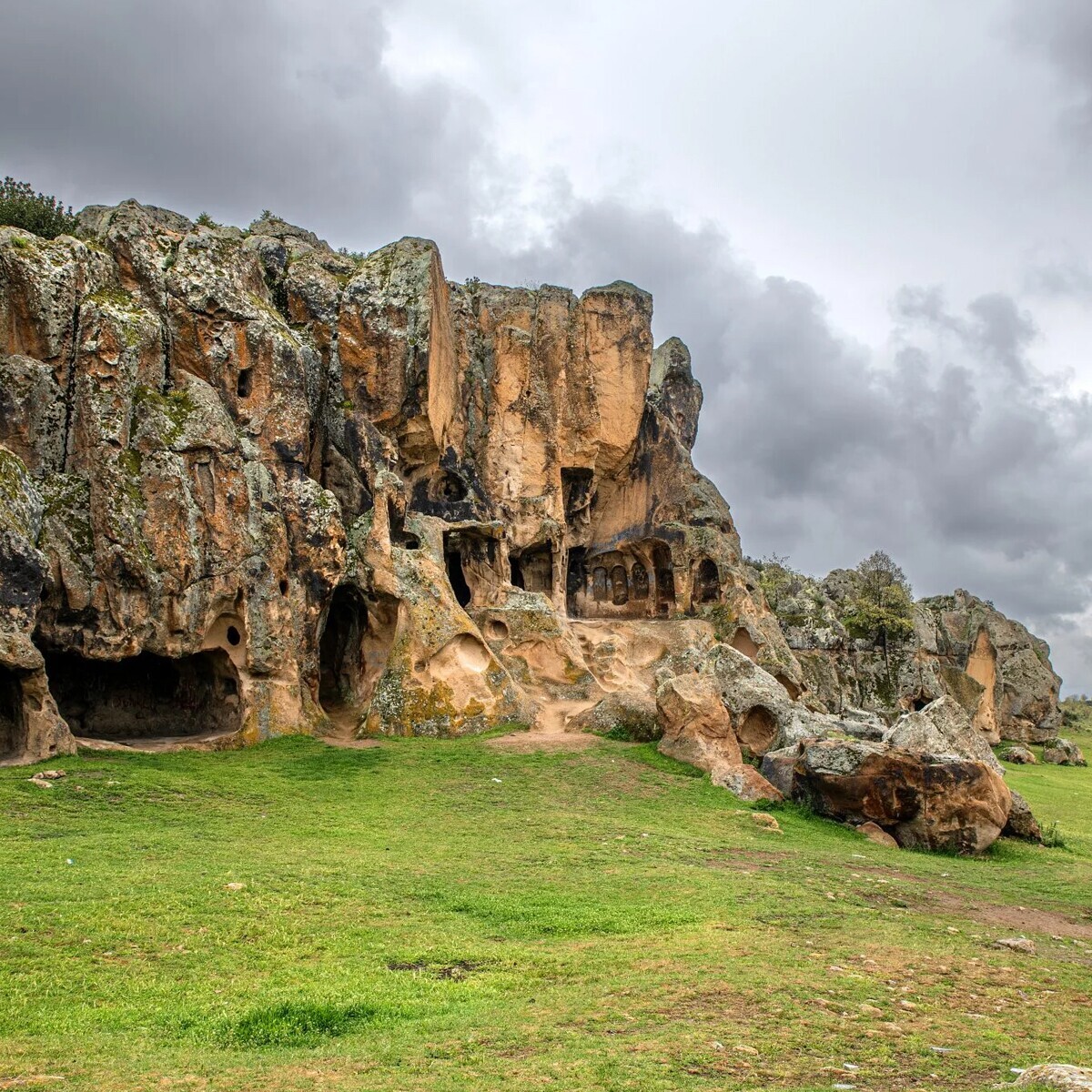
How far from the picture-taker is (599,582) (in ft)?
169

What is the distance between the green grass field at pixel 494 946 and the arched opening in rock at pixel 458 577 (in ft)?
61.8

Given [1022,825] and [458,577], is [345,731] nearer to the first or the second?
[458,577]

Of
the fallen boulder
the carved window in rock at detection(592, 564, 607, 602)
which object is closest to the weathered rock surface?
the fallen boulder

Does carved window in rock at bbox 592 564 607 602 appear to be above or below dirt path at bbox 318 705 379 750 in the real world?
above

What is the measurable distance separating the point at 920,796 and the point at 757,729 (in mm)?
8239

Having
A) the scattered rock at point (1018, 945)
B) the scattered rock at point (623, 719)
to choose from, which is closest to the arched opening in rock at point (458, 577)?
the scattered rock at point (623, 719)

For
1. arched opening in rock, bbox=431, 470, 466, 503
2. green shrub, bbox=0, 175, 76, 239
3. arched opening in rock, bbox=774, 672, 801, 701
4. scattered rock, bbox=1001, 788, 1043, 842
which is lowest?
scattered rock, bbox=1001, 788, 1043, 842

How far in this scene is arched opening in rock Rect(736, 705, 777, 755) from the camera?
27.8m

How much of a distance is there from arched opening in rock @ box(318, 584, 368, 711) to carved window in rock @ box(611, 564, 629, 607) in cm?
2191

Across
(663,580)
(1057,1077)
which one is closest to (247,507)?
(1057,1077)

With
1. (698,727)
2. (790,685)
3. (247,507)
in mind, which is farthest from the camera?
(790,685)

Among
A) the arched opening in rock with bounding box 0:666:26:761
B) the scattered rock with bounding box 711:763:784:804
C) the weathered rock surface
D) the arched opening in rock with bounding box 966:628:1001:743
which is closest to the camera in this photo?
the weathered rock surface

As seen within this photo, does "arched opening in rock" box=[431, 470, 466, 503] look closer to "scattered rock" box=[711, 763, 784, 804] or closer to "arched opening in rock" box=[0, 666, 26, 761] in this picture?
"scattered rock" box=[711, 763, 784, 804]

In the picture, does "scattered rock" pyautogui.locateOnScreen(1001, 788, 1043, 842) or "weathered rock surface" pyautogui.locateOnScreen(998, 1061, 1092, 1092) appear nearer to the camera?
"weathered rock surface" pyautogui.locateOnScreen(998, 1061, 1092, 1092)
